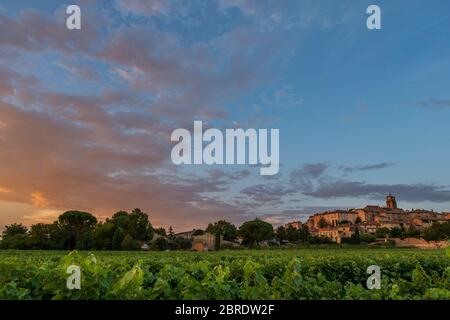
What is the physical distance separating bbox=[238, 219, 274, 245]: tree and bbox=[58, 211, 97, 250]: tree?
38.4 m

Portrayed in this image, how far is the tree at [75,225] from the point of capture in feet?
264

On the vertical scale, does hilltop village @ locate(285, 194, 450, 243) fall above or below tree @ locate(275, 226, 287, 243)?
above

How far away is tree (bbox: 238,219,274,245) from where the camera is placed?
108m

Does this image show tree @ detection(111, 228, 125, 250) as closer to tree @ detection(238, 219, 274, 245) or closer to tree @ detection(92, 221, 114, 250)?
tree @ detection(92, 221, 114, 250)

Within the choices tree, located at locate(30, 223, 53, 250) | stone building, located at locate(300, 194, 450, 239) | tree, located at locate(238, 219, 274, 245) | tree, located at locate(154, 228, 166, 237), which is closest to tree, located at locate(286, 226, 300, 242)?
tree, located at locate(238, 219, 274, 245)

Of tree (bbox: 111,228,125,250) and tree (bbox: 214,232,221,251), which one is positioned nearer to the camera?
tree (bbox: 111,228,125,250)

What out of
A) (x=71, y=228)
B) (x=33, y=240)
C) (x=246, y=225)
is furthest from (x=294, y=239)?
(x=33, y=240)

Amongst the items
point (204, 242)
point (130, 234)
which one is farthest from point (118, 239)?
point (204, 242)

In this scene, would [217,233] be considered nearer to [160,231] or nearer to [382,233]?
[160,231]

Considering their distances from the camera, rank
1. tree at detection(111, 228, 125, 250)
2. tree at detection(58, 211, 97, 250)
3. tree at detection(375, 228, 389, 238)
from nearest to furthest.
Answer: tree at detection(111, 228, 125, 250)
tree at detection(58, 211, 97, 250)
tree at detection(375, 228, 389, 238)

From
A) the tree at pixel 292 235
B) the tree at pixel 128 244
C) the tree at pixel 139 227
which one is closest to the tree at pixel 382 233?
the tree at pixel 292 235

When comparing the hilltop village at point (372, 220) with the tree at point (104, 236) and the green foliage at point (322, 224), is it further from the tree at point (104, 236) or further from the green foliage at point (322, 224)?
the tree at point (104, 236)

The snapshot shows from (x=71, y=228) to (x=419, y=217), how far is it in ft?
422
